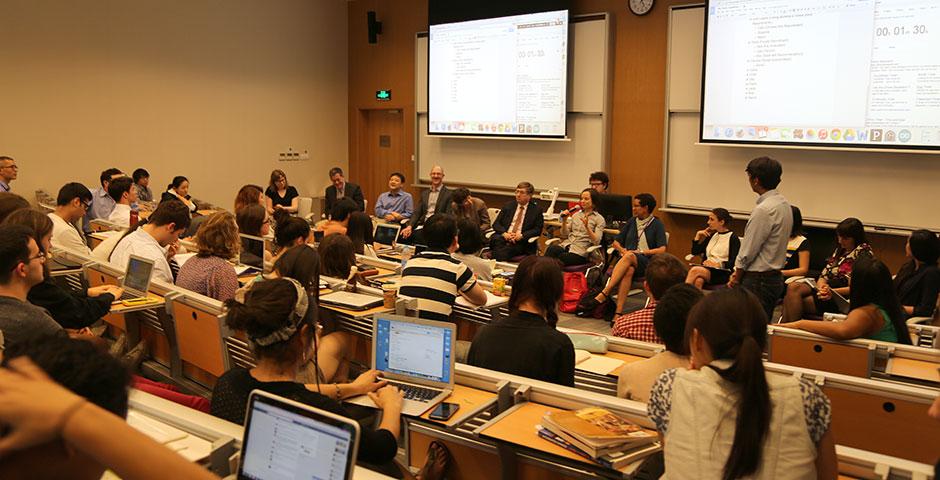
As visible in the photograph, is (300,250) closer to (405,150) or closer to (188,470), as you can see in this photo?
(188,470)

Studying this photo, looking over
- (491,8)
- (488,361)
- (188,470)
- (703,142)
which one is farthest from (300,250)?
(491,8)

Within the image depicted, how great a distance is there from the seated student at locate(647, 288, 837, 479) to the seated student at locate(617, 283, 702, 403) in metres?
0.74

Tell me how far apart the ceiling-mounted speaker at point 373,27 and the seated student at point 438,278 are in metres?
8.59

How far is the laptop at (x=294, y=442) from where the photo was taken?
1.63 metres

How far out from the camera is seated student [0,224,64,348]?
9.43 ft

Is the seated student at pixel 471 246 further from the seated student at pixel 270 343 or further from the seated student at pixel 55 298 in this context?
the seated student at pixel 270 343

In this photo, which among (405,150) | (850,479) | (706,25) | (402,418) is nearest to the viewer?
(850,479)

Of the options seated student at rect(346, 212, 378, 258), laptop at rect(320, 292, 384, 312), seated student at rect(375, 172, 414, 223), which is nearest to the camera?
laptop at rect(320, 292, 384, 312)

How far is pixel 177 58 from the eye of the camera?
11.1 metres

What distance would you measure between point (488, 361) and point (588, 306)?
465 cm

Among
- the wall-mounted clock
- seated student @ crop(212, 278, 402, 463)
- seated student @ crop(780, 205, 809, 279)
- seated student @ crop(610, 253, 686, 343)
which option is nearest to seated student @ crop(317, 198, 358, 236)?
seated student @ crop(610, 253, 686, 343)

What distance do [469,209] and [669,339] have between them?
20.2ft

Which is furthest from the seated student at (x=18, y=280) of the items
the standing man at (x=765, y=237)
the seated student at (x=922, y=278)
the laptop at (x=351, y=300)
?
the seated student at (x=922, y=278)

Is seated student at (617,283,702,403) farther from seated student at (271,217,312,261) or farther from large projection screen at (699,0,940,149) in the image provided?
large projection screen at (699,0,940,149)
